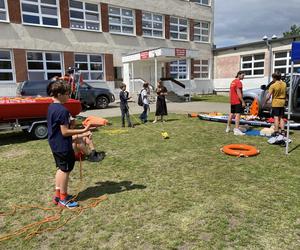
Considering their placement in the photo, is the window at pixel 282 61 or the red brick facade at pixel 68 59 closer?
the red brick facade at pixel 68 59

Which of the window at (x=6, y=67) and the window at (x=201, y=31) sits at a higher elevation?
the window at (x=201, y=31)

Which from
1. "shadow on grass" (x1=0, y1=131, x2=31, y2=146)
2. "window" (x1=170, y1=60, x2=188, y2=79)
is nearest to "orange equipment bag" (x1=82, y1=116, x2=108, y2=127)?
"shadow on grass" (x1=0, y1=131, x2=31, y2=146)

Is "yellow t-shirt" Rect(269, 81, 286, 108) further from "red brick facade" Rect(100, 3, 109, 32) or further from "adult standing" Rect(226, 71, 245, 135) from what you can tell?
"red brick facade" Rect(100, 3, 109, 32)

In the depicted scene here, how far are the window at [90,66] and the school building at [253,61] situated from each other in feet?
44.2

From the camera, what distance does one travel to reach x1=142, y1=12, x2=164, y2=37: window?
85.0 feet

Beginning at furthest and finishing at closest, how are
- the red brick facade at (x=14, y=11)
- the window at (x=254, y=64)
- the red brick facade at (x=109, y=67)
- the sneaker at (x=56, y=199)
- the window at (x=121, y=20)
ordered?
the window at (x=254, y=64) → the window at (x=121, y=20) → the red brick facade at (x=109, y=67) → the red brick facade at (x=14, y=11) → the sneaker at (x=56, y=199)

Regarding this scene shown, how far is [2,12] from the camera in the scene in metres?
19.0

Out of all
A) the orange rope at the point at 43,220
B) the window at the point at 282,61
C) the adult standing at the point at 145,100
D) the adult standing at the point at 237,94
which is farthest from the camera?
the window at the point at 282,61

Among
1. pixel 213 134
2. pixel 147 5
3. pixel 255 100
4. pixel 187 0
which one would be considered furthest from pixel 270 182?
pixel 187 0

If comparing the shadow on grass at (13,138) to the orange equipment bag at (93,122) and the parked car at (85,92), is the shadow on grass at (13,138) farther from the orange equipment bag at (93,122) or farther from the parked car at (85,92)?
the parked car at (85,92)

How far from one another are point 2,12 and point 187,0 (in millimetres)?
16986

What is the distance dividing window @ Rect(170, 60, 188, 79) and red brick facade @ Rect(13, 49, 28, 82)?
1346 centimetres

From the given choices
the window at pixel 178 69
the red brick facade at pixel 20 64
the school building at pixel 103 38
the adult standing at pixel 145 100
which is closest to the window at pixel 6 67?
the school building at pixel 103 38

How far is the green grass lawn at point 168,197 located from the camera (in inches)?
132
